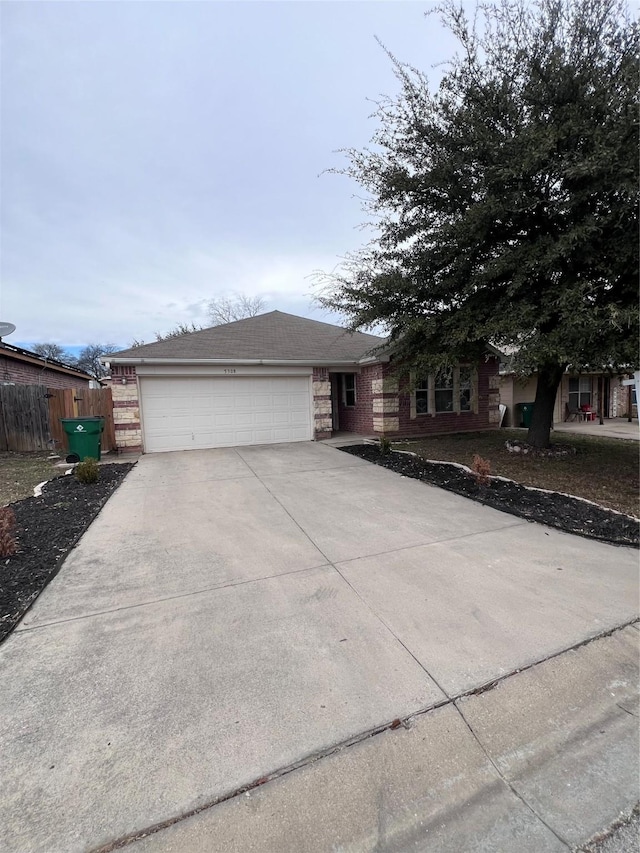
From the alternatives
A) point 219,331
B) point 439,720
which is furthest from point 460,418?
point 439,720

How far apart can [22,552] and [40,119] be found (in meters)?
8.32

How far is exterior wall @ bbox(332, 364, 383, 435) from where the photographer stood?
1189 centimetres

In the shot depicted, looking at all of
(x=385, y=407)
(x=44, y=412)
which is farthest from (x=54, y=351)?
(x=385, y=407)

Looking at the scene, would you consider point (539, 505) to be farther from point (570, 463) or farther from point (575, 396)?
point (575, 396)

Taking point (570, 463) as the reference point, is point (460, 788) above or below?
below

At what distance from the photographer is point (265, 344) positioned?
472 inches

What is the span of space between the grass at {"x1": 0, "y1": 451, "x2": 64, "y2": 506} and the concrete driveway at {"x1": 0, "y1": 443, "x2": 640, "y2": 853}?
3.30m

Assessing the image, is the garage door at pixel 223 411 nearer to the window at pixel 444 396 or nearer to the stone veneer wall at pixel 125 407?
the stone veneer wall at pixel 125 407

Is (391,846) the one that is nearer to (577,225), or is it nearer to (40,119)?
(577,225)

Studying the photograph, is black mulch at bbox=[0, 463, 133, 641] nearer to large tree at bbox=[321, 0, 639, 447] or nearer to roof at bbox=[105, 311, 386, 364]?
roof at bbox=[105, 311, 386, 364]

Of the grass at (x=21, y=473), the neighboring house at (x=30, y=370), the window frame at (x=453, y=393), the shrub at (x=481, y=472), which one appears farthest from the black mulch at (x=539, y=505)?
the neighboring house at (x=30, y=370)

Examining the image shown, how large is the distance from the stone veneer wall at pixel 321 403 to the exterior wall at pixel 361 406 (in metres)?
1.29

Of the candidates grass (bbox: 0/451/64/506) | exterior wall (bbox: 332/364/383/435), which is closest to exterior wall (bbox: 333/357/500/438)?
exterior wall (bbox: 332/364/383/435)

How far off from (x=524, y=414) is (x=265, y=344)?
9.66 metres
